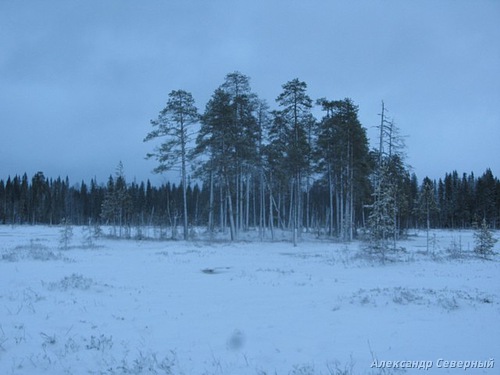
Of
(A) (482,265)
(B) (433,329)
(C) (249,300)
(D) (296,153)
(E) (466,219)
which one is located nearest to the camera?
(B) (433,329)

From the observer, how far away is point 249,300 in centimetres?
1117

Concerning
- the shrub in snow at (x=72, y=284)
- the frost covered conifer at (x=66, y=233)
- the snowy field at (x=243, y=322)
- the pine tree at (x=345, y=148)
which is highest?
the pine tree at (x=345, y=148)

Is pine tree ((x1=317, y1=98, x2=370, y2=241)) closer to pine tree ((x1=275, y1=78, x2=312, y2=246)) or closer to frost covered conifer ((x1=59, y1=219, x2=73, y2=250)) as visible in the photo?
pine tree ((x1=275, y1=78, x2=312, y2=246))

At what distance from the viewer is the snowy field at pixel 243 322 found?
6668 millimetres

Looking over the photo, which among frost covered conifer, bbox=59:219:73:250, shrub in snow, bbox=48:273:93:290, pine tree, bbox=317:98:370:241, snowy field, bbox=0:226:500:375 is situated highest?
pine tree, bbox=317:98:370:241

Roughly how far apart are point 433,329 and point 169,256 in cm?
1664

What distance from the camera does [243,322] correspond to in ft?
29.6

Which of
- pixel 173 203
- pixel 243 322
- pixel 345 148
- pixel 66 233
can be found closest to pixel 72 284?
pixel 243 322

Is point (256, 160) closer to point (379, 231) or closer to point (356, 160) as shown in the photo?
point (356, 160)

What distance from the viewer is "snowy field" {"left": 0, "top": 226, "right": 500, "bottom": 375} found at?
667 centimetres

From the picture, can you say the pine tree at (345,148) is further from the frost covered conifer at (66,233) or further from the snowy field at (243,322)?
the frost covered conifer at (66,233)

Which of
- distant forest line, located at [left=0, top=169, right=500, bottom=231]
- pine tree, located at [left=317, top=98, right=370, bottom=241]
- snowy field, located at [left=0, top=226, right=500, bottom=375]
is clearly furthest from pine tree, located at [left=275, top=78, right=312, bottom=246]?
distant forest line, located at [left=0, top=169, right=500, bottom=231]

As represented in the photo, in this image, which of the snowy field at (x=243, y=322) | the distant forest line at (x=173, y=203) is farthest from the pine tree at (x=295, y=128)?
the distant forest line at (x=173, y=203)


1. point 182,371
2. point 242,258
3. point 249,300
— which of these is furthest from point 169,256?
point 182,371
